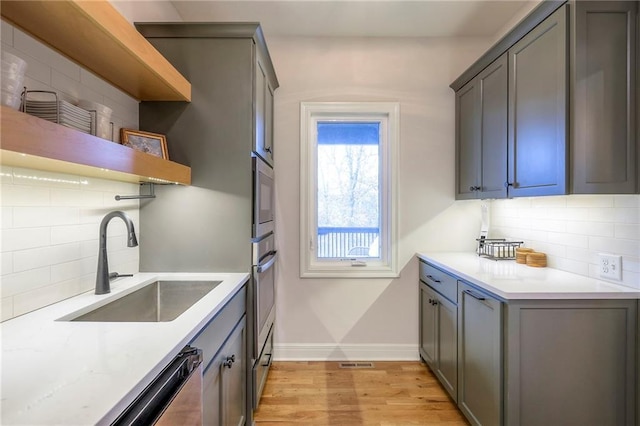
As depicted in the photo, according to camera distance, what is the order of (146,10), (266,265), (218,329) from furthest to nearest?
(266,265)
(146,10)
(218,329)

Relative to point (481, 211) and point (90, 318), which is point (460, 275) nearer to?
point (481, 211)

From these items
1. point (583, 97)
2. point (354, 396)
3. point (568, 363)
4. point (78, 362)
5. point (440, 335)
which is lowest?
point (354, 396)

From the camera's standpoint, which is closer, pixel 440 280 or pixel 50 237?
pixel 50 237

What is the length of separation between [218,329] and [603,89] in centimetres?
205

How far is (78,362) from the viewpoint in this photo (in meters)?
0.78

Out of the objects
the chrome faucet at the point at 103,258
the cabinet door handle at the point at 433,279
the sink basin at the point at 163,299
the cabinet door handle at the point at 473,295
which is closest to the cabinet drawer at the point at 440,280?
the cabinet door handle at the point at 433,279

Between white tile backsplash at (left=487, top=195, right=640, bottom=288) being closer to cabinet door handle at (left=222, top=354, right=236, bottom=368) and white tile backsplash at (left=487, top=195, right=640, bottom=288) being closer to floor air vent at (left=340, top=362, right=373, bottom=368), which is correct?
floor air vent at (left=340, top=362, right=373, bottom=368)

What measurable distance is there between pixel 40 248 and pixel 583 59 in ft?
8.11

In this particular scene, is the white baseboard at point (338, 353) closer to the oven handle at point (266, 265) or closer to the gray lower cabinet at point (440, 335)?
the gray lower cabinet at point (440, 335)

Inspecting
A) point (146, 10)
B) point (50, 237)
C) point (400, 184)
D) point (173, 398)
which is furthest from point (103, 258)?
point (400, 184)

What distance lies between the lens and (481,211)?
2.64 meters

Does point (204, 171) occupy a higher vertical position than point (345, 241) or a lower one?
higher

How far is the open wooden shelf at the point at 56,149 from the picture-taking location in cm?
73

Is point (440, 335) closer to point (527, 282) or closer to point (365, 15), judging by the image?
point (527, 282)
